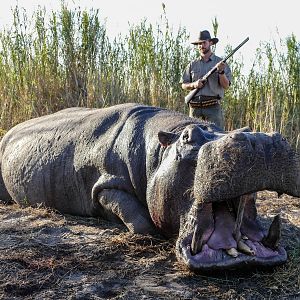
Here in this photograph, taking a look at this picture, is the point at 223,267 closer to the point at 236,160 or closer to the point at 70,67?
the point at 236,160

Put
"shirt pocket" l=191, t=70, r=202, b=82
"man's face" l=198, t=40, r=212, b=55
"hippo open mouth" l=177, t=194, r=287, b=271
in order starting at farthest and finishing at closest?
"shirt pocket" l=191, t=70, r=202, b=82, "man's face" l=198, t=40, r=212, b=55, "hippo open mouth" l=177, t=194, r=287, b=271

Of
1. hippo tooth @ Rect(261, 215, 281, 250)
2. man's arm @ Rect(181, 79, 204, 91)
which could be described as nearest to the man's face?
man's arm @ Rect(181, 79, 204, 91)

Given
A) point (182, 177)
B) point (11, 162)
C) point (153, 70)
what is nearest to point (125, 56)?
point (153, 70)

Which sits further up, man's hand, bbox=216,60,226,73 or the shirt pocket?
man's hand, bbox=216,60,226,73

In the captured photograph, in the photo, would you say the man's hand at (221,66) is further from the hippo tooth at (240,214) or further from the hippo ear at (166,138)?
the hippo tooth at (240,214)

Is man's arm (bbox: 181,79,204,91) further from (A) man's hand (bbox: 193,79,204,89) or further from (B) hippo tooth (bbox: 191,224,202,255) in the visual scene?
(B) hippo tooth (bbox: 191,224,202,255)

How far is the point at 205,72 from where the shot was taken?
8000 millimetres

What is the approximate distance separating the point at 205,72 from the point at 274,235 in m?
4.86

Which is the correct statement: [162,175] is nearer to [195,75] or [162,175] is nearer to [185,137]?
[185,137]

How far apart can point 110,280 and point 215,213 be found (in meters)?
0.69

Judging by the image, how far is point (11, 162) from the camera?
221 inches

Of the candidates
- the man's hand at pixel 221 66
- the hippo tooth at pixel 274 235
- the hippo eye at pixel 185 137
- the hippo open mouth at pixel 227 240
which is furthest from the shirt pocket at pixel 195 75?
Result: the hippo tooth at pixel 274 235

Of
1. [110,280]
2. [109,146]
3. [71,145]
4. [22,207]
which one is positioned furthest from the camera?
[22,207]

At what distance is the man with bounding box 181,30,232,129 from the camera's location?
7.82 metres
